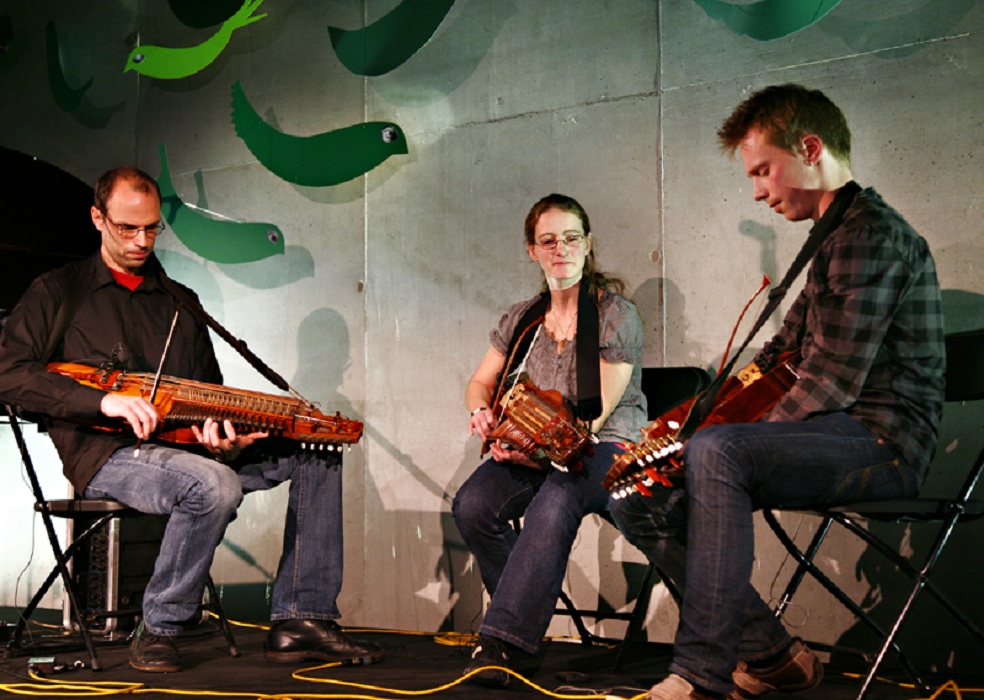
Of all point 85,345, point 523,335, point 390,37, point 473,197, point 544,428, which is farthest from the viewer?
point 390,37

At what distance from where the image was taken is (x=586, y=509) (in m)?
3.18

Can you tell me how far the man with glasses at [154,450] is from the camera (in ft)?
10.5

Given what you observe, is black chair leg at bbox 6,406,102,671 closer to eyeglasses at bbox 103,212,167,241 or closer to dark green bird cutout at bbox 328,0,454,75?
eyeglasses at bbox 103,212,167,241

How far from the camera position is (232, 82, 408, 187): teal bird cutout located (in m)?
4.88

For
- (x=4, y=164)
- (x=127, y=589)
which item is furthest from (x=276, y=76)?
(x=127, y=589)

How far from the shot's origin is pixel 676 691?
90.7 inches

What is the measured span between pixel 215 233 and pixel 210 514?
8.00 feet

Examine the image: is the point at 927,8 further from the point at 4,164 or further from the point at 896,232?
the point at 4,164

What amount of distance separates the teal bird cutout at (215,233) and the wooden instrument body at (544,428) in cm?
231

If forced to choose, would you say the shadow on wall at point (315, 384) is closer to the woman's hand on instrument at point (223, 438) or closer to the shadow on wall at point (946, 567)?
the woman's hand on instrument at point (223, 438)

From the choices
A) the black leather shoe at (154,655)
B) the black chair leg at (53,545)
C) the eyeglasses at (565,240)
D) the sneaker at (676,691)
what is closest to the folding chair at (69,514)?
the black chair leg at (53,545)

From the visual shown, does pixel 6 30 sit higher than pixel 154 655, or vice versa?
pixel 6 30

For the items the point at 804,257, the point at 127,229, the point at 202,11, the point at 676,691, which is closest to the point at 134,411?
the point at 127,229

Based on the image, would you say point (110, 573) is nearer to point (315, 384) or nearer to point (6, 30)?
point (315, 384)
